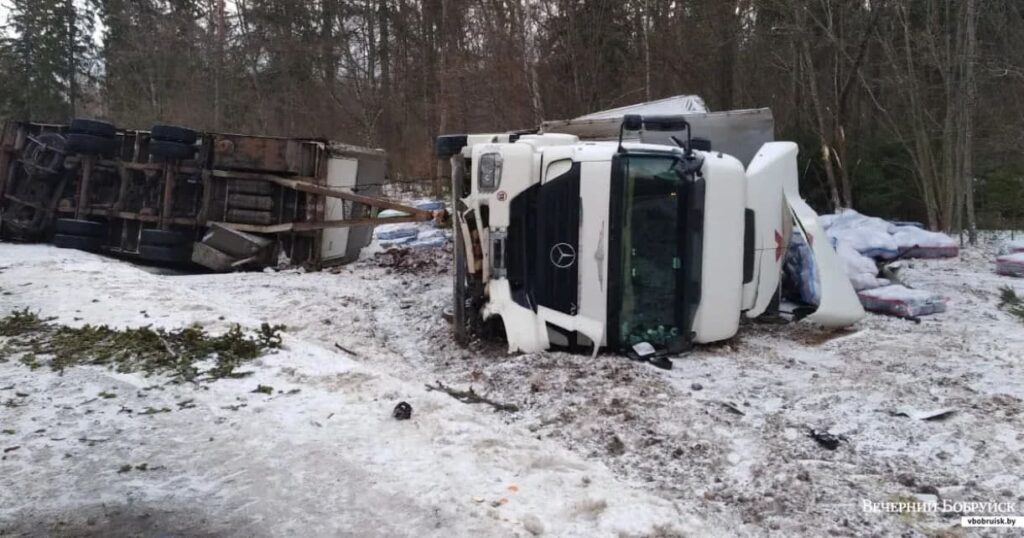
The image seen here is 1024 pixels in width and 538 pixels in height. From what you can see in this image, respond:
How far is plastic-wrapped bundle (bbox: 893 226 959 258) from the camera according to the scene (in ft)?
29.2

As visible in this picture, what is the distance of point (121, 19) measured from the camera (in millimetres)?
32500

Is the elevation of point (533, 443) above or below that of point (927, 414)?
below

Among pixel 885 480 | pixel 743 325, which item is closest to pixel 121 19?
pixel 743 325

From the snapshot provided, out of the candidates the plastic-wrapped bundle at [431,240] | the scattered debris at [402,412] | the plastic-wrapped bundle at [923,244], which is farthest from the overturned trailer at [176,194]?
the plastic-wrapped bundle at [923,244]

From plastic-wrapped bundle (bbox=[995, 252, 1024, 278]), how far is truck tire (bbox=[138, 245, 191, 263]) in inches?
422

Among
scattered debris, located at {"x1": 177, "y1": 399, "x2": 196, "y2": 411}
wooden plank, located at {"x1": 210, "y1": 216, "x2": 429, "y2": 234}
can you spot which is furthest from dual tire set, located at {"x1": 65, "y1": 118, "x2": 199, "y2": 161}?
scattered debris, located at {"x1": 177, "y1": 399, "x2": 196, "y2": 411}

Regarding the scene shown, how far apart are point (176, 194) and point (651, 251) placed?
780 cm

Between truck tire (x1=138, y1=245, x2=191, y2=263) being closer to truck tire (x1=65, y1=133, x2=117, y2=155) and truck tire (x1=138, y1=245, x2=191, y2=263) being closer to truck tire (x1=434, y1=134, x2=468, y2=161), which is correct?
truck tire (x1=65, y1=133, x2=117, y2=155)

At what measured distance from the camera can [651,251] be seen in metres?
5.08

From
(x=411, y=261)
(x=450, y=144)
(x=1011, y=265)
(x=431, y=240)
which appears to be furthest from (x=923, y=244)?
(x=431, y=240)

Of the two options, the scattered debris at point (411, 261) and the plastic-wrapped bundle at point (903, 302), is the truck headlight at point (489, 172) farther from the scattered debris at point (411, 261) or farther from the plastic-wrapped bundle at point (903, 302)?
the scattered debris at point (411, 261)

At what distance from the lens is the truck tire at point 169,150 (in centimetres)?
988

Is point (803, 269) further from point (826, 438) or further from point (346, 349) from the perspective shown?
point (346, 349)

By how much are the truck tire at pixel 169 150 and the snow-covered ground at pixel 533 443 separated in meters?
4.71
